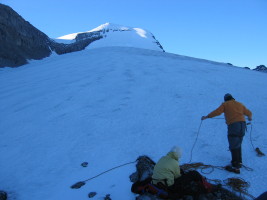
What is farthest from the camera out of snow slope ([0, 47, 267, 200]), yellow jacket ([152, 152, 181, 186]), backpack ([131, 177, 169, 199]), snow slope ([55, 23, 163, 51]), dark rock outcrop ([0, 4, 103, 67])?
snow slope ([55, 23, 163, 51])

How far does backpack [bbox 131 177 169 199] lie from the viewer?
5184 millimetres

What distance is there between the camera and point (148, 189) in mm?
5391

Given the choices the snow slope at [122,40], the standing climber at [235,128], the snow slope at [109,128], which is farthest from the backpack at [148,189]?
the snow slope at [122,40]

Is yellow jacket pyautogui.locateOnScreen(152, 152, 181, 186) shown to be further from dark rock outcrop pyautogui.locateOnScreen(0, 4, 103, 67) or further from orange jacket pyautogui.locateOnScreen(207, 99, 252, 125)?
dark rock outcrop pyautogui.locateOnScreen(0, 4, 103, 67)

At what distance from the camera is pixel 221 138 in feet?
27.4

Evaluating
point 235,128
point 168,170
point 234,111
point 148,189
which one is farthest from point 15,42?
point 168,170

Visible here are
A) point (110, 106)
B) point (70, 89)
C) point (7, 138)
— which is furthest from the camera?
point (70, 89)

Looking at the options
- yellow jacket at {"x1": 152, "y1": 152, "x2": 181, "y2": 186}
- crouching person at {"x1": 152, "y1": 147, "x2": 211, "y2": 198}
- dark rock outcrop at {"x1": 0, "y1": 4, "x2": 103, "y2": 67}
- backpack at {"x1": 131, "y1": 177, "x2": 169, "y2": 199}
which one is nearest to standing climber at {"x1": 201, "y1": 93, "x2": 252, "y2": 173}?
crouching person at {"x1": 152, "y1": 147, "x2": 211, "y2": 198}

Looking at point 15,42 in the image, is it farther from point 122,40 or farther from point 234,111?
point 122,40

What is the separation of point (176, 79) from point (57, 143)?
31.7 feet

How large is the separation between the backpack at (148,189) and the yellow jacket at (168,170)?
16cm

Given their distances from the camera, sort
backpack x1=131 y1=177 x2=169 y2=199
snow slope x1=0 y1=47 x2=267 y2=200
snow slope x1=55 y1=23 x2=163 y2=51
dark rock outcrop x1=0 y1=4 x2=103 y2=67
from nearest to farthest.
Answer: backpack x1=131 y1=177 x2=169 y2=199, snow slope x1=0 y1=47 x2=267 y2=200, dark rock outcrop x1=0 y1=4 x2=103 y2=67, snow slope x1=55 y1=23 x2=163 y2=51

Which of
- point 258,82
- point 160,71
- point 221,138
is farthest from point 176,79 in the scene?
point 221,138

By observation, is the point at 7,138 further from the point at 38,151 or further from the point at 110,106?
the point at 110,106
